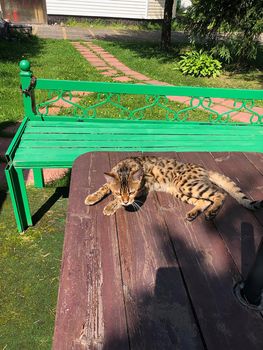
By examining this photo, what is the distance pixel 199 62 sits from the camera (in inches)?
399

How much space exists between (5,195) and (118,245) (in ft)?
9.58

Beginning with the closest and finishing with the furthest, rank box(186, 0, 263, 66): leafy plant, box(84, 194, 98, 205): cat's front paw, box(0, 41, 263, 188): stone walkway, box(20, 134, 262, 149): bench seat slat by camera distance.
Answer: box(84, 194, 98, 205): cat's front paw < box(20, 134, 262, 149): bench seat slat < box(0, 41, 263, 188): stone walkway < box(186, 0, 263, 66): leafy plant

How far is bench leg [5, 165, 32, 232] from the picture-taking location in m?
3.19

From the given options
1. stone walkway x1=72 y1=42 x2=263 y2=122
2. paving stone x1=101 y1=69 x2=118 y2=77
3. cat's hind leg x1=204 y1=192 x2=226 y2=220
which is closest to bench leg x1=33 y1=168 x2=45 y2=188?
cat's hind leg x1=204 y1=192 x2=226 y2=220

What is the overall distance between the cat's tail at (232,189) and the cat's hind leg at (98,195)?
94cm

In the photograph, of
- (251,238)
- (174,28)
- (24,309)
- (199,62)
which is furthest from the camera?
(174,28)

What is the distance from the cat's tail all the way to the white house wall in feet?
66.7

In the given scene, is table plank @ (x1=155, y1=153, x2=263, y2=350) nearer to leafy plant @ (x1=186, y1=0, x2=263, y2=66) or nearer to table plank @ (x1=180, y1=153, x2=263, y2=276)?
table plank @ (x1=180, y1=153, x2=263, y2=276)

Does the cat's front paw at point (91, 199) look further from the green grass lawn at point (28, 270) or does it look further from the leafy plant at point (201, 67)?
the leafy plant at point (201, 67)

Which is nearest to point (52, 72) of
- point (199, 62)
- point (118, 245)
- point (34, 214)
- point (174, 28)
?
point (199, 62)

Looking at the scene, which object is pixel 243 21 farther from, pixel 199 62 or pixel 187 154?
pixel 187 154

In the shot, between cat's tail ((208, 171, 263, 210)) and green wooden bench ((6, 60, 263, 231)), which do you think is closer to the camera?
cat's tail ((208, 171, 263, 210))

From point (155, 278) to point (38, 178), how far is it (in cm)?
314

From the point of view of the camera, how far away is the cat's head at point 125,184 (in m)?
2.34
